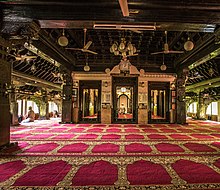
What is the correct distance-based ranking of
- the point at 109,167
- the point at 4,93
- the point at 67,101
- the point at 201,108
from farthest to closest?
the point at 201,108, the point at 67,101, the point at 4,93, the point at 109,167

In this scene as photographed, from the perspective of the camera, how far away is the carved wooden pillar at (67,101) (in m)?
9.40

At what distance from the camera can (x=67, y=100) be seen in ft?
31.1

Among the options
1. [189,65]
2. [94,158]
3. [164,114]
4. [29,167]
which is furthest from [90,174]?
[164,114]

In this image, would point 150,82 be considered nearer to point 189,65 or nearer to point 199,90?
point 189,65

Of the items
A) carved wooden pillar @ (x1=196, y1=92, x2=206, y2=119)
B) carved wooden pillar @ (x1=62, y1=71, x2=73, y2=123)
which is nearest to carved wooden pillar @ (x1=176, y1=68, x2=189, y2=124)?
carved wooden pillar @ (x1=196, y1=92, x2=206, y2=119)

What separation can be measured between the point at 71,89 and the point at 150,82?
4.49m

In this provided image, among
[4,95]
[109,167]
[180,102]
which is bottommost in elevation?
[109,167]

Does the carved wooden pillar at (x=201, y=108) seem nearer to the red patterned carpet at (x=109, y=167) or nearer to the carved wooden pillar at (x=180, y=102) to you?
the carved wooden pillar at (x=180, y=102)

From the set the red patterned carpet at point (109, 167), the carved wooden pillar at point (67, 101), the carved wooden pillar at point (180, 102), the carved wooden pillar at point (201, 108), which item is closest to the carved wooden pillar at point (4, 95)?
the red patterned carpet at point (109, 167)

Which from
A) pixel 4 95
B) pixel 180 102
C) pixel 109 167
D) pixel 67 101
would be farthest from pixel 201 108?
pixel 4 95

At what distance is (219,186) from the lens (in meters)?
2.08

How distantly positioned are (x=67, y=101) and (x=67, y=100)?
0.18ft

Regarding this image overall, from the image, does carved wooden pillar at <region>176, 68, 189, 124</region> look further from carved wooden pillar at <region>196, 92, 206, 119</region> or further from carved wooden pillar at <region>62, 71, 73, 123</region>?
carved wooden pillar at <region>62, 71, 73, 123</region>

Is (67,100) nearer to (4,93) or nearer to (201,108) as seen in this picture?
(4,93)
